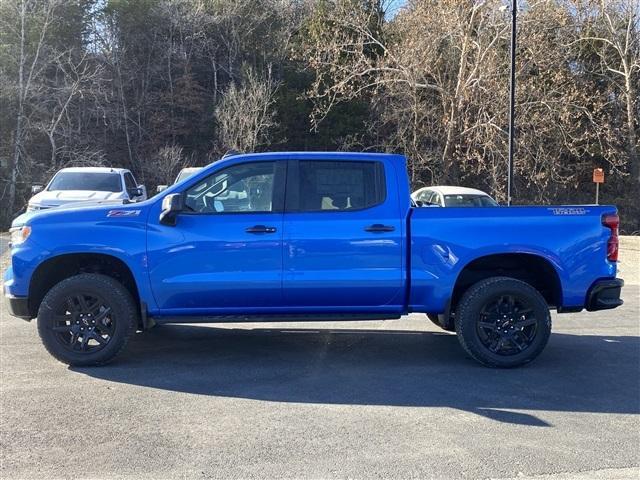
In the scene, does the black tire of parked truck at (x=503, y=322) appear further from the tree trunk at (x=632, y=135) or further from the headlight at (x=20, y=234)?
the tree trunk at (x=632, y=135)

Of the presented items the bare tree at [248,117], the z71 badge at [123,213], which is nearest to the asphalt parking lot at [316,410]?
the z71 badge at [123,213]

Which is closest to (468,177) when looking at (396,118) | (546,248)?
(396,118)

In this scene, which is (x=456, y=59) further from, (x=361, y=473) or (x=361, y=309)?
(x=361, y=473)

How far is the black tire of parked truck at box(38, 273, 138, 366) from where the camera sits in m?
5.65

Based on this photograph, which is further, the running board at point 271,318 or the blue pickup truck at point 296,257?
the running board at point 271,318

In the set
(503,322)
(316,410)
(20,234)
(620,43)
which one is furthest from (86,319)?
(620,43)

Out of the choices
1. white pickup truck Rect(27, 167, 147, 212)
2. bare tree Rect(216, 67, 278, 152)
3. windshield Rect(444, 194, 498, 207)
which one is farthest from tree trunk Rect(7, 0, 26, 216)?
windshield Rect(444, 194, 498, 207)

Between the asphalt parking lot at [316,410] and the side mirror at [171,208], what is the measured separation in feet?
4.67

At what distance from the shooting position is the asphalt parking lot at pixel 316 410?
12.7 ft

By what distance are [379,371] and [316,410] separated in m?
1.21

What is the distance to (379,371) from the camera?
5836mm

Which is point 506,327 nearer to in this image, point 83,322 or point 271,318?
point 271,318

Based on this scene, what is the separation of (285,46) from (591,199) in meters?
17.3

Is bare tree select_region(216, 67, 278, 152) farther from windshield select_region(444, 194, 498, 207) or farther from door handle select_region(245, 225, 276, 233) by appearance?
door handle select_region(245, 225, 276, 233)
